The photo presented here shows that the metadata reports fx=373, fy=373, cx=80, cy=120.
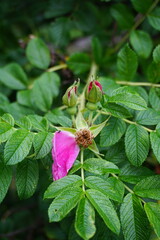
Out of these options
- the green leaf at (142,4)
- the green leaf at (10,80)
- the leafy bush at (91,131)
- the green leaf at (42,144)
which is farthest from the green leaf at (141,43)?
the green leaf at (42,144)

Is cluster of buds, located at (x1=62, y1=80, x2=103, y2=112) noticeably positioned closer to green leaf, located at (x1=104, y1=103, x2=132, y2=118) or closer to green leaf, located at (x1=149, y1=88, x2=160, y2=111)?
green leaf, located at (x1=104, y1=103, x2=132, y2=118)

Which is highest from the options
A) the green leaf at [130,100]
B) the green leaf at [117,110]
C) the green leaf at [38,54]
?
the green leaf at [38,54]

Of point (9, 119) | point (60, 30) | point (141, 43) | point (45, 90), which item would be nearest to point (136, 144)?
point (9, 119)

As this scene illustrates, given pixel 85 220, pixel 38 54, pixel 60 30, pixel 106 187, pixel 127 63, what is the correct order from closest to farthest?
pixel 85 220 → pixel 106 187 → pixel 127 63 → pixel 38 54 → pixel 60 30

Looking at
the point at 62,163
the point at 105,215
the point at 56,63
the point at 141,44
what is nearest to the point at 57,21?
the point at 56,63

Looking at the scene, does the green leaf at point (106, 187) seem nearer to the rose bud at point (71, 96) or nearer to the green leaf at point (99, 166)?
the green leaf at point (99, 166)

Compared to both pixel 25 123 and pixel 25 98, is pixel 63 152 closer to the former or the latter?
pixel 25 123

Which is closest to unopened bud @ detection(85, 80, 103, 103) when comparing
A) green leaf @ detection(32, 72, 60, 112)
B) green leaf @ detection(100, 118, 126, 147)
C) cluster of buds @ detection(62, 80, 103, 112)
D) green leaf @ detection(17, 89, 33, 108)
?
cluster of buds @ detection(62, 80, 103, 112)

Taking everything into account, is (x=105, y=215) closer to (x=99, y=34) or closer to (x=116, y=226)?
(x=116, y=226)
